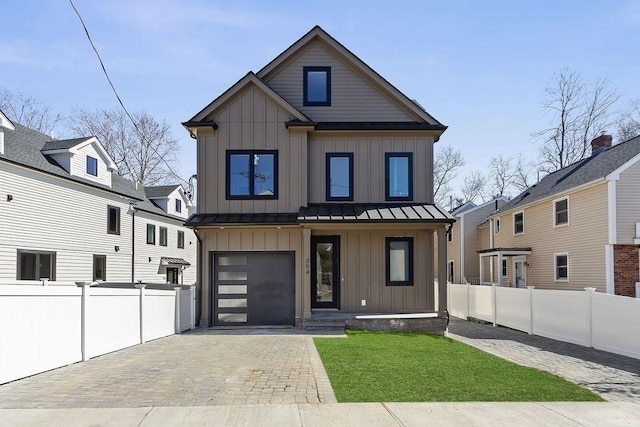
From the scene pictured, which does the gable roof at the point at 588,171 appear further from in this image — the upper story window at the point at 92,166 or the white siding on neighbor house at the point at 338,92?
the upper story window at the point at 92,166

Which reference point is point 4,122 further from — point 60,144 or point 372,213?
point 372,213

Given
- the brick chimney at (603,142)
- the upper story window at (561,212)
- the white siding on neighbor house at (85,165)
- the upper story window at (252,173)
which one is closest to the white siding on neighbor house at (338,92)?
the upper story window at (252,173)

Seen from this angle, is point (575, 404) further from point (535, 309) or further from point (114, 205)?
point (114, 205)

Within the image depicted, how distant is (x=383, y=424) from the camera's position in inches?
198

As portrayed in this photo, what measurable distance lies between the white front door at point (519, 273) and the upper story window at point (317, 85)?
13444mm

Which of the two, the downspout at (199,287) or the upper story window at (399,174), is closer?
the downspout at (199,287)

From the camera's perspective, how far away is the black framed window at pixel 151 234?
2562cm

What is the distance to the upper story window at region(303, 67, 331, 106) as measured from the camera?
49.2ft

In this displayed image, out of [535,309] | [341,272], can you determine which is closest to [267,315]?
[341,272]

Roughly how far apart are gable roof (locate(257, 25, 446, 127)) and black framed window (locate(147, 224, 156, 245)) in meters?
14.1

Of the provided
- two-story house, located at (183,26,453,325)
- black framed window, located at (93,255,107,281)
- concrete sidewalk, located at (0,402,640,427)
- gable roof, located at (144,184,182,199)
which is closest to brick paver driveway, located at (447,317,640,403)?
concrete sidewalk, located at (0,402,640,427)

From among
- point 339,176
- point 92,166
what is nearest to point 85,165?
point 92,166

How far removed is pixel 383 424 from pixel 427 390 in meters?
1.55

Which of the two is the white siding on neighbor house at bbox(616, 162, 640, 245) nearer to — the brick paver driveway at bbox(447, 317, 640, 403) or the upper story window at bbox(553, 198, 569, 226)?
the upper story window at bbox(553, 198, 569, 226)
